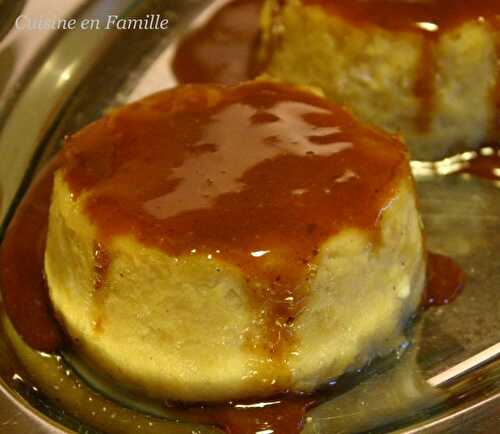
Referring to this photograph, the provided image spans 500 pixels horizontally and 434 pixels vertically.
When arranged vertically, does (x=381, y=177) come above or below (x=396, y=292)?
above

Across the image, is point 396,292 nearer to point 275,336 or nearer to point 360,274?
point 360,274

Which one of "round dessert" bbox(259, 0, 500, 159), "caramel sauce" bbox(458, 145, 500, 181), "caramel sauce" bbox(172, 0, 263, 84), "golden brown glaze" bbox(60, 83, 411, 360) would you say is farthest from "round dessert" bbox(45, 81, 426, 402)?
"caramel sauce" bbox(172, 0, 263, 84)

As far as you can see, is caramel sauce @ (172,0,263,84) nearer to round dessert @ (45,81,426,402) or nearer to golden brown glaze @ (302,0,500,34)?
golden brown glaze @ (302,0,500,34)

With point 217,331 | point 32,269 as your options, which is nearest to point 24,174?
point 32,269

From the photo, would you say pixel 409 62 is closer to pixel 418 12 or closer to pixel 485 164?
pixel 418 12

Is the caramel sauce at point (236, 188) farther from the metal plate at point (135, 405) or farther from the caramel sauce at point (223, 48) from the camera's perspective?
the caramel sauce at point (223, 48)

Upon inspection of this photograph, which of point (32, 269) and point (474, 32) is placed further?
point (474, 32)

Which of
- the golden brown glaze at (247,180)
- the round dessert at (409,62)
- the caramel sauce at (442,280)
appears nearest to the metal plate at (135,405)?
the caramel sauce at (442,280)
